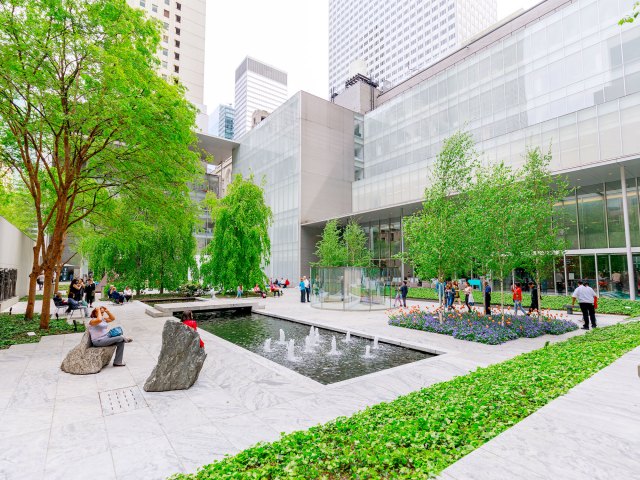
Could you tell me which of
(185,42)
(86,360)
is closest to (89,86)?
(86,360)

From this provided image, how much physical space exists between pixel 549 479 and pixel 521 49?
42636 millimetres

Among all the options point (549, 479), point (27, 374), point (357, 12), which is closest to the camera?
point (549, 479)

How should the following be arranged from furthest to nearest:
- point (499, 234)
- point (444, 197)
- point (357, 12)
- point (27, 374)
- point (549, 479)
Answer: point (357, 12) < point (444, 197) < point (499, 234) < point (27, 374) < point (549, 479)

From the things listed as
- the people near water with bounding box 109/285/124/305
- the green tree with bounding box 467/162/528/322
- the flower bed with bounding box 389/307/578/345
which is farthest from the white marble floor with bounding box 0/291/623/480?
the people near water with bounding box 109/285/124/305

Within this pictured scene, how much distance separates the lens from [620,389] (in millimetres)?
4852

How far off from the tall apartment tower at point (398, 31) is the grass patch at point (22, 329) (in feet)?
386

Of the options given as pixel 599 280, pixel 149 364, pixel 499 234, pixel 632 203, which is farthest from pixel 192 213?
pixel 632 203

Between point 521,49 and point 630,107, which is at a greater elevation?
point 521,49

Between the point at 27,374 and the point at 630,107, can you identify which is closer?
the point at 27,374

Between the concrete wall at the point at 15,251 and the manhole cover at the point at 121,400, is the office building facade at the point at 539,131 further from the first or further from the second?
the concrete wall at the point at 15,251

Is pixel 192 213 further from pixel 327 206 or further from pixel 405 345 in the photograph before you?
pixel 327 206

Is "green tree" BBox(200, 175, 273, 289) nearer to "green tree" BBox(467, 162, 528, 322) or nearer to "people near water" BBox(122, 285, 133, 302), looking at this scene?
"people near water" BBox(122, 285, 133, 302)

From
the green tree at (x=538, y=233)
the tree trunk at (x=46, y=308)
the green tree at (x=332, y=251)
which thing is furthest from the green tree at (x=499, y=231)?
the green tree at (x=332, y=251)

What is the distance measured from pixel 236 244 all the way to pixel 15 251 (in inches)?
530
